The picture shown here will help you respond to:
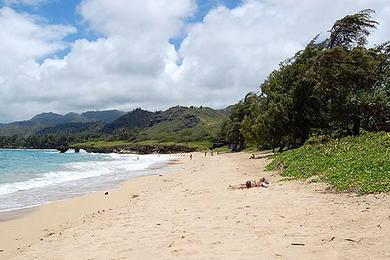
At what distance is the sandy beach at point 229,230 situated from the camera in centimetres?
868

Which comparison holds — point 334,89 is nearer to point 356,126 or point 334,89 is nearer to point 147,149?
point 356,126

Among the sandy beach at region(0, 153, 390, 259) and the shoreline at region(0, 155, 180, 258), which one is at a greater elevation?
the sandy beach at region(0, 153, 390, 259)

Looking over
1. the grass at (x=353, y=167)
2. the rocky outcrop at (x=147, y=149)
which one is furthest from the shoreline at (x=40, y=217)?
the rocky outcrop at (x=147, y=149)

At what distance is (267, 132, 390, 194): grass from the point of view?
1486 cm

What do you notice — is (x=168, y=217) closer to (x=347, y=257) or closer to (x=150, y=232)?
(x=150, y=232)

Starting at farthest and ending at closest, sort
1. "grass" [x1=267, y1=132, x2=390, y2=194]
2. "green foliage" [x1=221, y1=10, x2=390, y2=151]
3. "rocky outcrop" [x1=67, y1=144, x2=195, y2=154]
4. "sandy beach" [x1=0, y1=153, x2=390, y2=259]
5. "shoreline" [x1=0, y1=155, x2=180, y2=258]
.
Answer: "rocky outcrop" [x1=67, y1=144, x2=195, y2=154] < "green foliage" [x1=221, y1=10, x2=390, y2=151] < "grass" [x1=267, y1=132, x2=390, y2=194] < "shoreline" [x1=0, y1=155, x2=180, y2=258] < "sandy beach" [x1=0, y1=153, x2=390, y2=259]

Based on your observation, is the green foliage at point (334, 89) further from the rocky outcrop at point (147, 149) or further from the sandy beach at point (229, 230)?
the rocky outcrop at point (147, 149)

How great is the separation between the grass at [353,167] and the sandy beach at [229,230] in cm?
81

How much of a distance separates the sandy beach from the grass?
0.81m

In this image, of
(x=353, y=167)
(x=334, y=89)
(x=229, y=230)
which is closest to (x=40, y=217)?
(x=229, y=230)

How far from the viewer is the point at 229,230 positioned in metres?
10.9

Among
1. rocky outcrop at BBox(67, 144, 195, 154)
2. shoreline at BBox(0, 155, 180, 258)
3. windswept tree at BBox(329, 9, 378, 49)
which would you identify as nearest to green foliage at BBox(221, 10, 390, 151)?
windswept tree at BBox(329, 9, 378, 49)

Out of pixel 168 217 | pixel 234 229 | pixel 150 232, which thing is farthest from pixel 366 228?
pixel 168 217

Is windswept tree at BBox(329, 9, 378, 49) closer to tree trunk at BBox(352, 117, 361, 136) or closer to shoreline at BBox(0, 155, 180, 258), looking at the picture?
tree trunk at BBox(352, 117, 361, 136)
